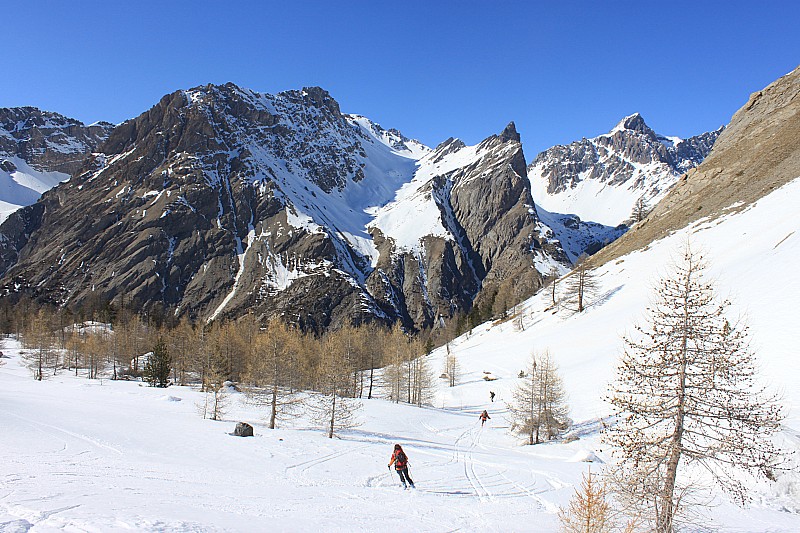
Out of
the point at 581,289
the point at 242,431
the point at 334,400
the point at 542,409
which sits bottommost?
the point at 242,431

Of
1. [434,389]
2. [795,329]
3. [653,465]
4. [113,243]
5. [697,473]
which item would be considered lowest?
[434,389]

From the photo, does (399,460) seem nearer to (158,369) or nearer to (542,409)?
(542,409)

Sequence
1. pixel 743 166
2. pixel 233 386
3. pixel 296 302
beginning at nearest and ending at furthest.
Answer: pixel 233 386
pixel 743 166
pixel 296 302

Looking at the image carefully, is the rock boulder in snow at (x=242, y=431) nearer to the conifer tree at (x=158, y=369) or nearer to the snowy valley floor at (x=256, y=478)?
the snowy valley floor at (x=256, y=478)

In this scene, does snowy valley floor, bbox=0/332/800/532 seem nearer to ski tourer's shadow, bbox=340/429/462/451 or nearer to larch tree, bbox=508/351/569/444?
ski tourer's shadow, bbox=340/429/462/451

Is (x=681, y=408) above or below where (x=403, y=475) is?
above

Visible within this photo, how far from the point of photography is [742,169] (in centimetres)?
8550

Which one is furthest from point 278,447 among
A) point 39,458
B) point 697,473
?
point 697,473

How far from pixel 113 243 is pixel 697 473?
230m

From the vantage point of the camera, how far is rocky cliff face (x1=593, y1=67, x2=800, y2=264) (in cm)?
7775

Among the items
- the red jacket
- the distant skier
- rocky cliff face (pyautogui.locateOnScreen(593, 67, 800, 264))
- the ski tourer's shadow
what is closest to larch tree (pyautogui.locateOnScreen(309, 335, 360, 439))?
the ski tourer's shadow

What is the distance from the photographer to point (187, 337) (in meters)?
74.6

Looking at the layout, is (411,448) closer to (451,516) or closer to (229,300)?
(451,516)

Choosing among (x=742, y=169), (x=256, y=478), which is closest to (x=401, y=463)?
(x=256, y=478)
